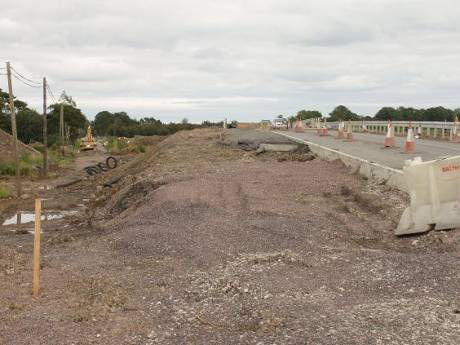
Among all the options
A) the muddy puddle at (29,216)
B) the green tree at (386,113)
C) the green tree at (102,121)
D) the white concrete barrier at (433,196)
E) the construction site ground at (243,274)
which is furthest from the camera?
the green tree at (102,121)

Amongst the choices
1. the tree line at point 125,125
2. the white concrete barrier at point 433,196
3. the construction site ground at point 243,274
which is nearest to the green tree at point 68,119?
the tree line at point 125,125

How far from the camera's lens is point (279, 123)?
5378 cm

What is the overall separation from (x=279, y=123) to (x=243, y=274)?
47.4 metres

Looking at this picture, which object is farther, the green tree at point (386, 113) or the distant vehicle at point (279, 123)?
the green tree at point (386, 113)

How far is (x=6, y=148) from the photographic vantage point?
129 feet

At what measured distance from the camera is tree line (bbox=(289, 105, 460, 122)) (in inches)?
2358

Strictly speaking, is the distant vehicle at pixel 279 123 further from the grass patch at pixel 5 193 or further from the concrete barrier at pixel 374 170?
the concrete barrier at pixel 374 170

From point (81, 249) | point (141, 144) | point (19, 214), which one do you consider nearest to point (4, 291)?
point (81, 249)

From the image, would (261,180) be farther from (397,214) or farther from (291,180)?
(397,214)

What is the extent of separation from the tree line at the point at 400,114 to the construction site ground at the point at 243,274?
38.0m

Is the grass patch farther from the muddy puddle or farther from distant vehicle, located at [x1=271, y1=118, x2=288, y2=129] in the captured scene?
distant vehicle, located at [x1=271, y1=118, x2=288, y2=129]

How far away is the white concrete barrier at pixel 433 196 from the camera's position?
8.42 meters

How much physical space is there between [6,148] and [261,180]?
3031 cm

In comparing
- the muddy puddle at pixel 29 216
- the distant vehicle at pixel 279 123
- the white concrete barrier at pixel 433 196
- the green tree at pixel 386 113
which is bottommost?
the muddy puddle at pixel 29 216
